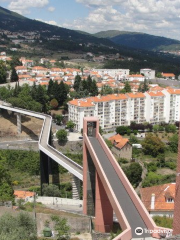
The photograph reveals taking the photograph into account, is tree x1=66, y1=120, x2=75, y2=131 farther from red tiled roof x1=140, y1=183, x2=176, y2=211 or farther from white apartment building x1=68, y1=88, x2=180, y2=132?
red tiled roof x1=140, y1=183, x2=176, y2=211

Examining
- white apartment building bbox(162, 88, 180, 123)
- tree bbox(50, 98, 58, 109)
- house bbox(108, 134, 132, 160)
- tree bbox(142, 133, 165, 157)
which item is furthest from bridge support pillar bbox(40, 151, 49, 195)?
white apartment building bbox(162, 88, 180, 123)

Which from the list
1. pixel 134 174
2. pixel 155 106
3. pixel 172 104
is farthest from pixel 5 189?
pixel 172 104

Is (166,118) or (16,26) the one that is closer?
(166,118)

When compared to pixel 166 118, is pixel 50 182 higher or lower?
lower

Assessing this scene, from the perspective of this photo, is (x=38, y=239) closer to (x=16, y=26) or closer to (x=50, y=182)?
(x=50, y=182)

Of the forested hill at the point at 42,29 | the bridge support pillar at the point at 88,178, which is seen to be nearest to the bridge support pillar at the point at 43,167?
the bridge support pillar at the point at 88,178

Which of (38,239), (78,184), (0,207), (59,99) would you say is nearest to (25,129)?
(59,99)

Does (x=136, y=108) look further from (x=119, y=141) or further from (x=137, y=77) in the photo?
(x=137, y=77)
